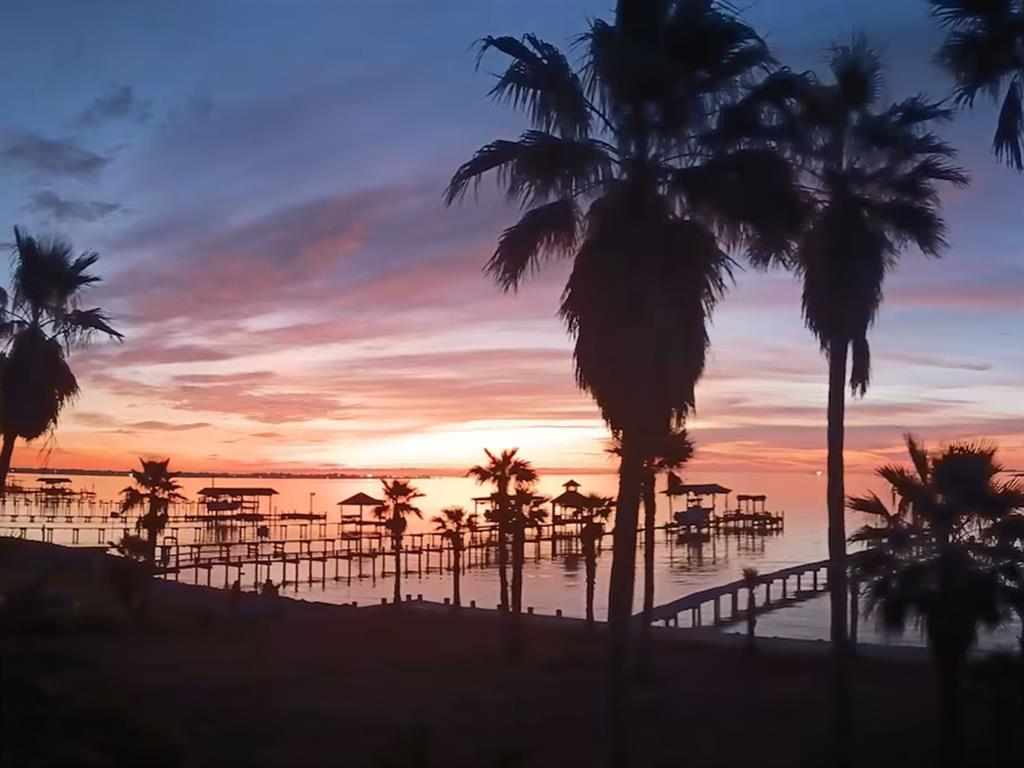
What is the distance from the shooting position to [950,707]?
12.7m

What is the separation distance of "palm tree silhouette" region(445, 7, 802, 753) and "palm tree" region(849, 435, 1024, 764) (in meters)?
3.49

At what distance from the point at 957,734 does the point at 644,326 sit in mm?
6187

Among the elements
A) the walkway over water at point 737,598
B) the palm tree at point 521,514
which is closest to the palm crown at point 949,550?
the walkway over water at point 737,598

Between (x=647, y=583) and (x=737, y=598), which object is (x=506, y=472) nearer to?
(x=647, y=583)

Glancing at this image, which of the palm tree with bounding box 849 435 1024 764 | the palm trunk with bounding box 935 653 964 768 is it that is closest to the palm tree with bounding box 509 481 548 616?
the palm tree with bounding box 849 435 1024 764

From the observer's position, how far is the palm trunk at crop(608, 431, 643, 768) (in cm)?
1245

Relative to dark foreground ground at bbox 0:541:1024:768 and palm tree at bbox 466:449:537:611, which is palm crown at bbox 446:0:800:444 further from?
palm tree at bbox 466:449:537:611

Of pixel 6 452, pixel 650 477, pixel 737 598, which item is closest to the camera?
pixel 6 452

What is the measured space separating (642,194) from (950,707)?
281 inches

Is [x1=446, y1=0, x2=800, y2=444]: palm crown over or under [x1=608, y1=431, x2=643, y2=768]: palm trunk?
over

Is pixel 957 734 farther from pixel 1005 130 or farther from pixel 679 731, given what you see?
pixel 1005 130

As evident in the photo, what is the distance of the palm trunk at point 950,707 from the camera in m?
12.6

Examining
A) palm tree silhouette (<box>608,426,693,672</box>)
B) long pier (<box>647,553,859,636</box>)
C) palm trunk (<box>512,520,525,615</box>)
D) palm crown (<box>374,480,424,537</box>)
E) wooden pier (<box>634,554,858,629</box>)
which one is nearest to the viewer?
palm tree silhouette (<box>608,426,693,672</box>)

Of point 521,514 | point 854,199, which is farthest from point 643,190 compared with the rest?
point 521,514
